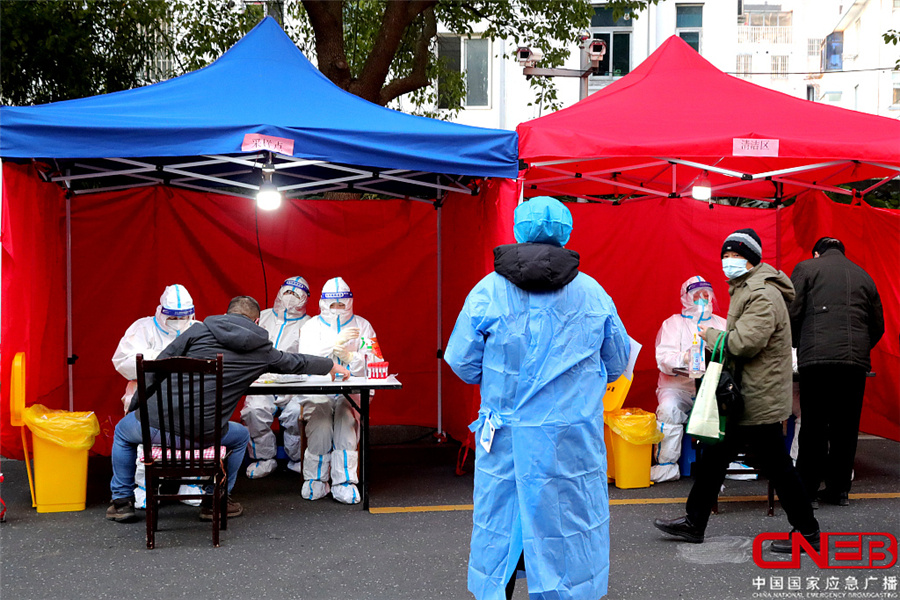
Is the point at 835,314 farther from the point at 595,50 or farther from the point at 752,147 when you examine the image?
the point at 595,50

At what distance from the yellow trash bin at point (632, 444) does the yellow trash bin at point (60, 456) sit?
334cm

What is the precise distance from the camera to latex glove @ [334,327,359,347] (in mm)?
5375

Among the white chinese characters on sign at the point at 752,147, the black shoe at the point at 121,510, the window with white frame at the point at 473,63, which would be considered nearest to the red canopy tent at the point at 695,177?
the white chinese characters on sign at the point at 752,147

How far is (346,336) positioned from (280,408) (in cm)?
126

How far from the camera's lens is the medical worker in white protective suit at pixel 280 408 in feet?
→ 19.8

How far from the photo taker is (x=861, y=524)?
4715mm

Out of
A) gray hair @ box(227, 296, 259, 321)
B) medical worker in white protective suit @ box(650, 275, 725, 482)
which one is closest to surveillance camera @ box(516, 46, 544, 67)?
medical worker in white protective suit @ box(650, 275, 725, 482)

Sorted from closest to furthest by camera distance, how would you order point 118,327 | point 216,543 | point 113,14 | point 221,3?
1. point 216,543
2. point 118,327
3. point 113,14
4. point 221,3

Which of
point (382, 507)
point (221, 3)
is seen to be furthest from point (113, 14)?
point (382, 507)

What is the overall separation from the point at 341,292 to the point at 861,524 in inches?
142

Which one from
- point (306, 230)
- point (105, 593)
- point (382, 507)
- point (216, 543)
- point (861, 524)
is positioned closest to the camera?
point (105, 593)

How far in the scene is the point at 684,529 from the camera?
4.35 m

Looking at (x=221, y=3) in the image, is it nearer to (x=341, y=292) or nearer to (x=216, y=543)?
(x=341, y=292)

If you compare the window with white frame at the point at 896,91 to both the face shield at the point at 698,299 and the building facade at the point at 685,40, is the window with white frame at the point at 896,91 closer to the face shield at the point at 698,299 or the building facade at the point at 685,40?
the building facade at the point at 685,40
